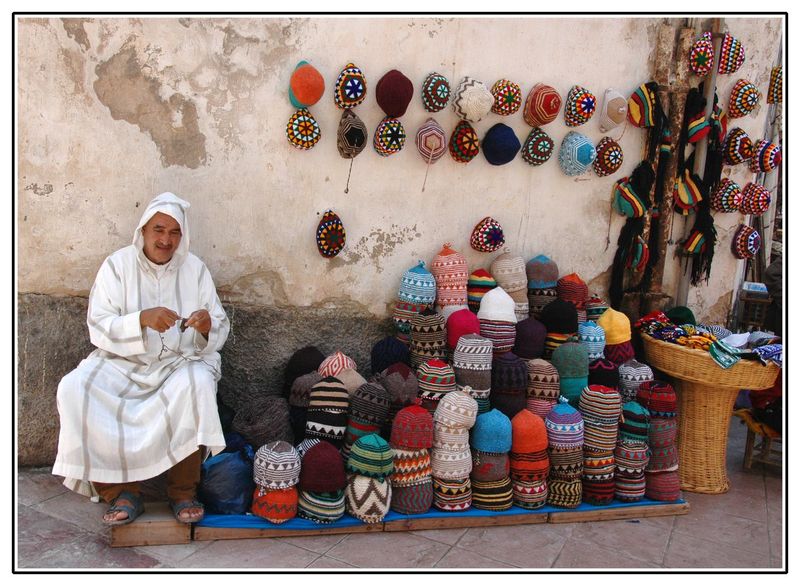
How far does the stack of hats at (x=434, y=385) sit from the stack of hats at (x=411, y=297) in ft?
1.56

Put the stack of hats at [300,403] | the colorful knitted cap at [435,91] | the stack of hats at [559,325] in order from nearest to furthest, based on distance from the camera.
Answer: the stack of hats at [300,403]
the colorful knitted cap at [435,91]
the stack of hats at [559,325]

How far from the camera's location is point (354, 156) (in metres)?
3.88

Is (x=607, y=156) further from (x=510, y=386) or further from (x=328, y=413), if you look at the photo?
(x=328, y=413)

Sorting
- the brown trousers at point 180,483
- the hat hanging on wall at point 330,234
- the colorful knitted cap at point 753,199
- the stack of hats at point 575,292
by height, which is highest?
the colorful knitted cap at point 753,199

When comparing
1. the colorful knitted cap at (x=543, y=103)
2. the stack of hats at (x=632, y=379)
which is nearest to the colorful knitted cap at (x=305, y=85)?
the colorful knitted cap at (x=543, y=103)

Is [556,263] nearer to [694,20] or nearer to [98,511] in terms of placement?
[694,20]

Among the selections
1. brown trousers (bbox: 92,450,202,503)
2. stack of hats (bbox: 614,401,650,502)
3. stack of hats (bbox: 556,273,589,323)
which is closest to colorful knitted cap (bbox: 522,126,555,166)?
stack of hats (bbox: 556,273,589,323)

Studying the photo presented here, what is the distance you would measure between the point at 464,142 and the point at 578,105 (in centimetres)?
79

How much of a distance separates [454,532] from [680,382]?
1.72m

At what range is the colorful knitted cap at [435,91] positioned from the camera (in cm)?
389

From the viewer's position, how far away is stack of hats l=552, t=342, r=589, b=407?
3.81 m

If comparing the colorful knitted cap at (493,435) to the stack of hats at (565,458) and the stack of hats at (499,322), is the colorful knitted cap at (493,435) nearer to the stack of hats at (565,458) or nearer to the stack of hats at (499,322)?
the stack of hats at (565,458)

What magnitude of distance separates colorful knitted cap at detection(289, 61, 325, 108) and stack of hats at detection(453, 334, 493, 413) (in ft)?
4.95

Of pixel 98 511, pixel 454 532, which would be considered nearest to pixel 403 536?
pixel 454 532
